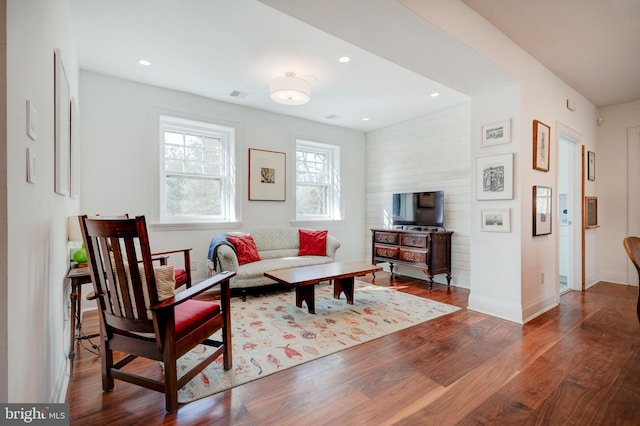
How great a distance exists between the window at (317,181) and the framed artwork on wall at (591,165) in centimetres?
370

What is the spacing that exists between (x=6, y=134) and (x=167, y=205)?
132 inches

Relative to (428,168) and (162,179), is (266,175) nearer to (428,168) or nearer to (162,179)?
(162,179)

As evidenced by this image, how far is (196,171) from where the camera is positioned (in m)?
4.24

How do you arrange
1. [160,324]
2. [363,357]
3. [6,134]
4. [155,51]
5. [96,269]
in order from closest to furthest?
1. [6,134]
2. [160,324]
3. [96,269]
4. [363,357]
5. [155,51]

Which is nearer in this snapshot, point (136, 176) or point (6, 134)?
point (6, 134)

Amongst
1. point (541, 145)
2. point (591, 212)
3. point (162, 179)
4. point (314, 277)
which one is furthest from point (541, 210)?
point (162, 179)

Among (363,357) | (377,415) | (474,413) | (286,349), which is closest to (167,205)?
(286,349)

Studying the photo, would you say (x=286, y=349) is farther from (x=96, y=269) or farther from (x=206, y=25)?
(x=206, y=25)

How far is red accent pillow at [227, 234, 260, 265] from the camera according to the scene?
3.85 meters

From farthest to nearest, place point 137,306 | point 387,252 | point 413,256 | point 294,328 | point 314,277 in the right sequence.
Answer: point 387,252 < point 413,256 < point 314,277 < point 294,328 < point 137,306

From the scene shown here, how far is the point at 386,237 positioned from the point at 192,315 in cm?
356

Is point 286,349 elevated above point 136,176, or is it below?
below

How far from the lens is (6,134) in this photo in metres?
0.87

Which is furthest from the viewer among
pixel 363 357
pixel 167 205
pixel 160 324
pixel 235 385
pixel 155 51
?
pixel 167 205
